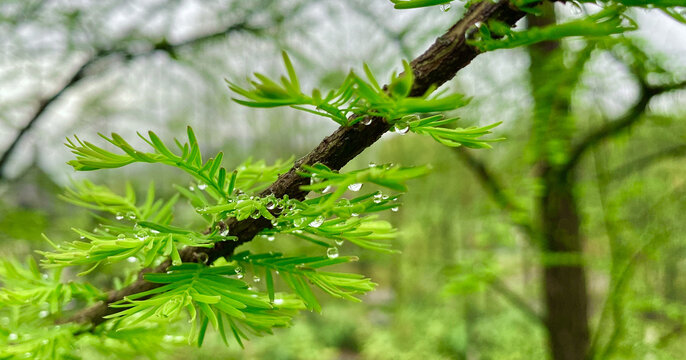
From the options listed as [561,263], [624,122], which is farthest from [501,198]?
[624,122]

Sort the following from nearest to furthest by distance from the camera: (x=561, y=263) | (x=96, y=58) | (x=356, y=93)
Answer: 1. (x=356, y=93)
2. (x=96, y=58)
3. (x=561, y=263)

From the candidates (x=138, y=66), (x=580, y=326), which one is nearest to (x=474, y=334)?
(x=580, y=326)

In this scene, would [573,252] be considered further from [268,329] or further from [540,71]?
[268,329]

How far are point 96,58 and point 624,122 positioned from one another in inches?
46.4

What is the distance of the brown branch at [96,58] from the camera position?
0.81 m

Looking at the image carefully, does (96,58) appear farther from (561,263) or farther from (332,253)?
(561,263)

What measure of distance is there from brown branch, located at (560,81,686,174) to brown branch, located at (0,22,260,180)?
0.87 meters

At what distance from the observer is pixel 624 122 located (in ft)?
3.04

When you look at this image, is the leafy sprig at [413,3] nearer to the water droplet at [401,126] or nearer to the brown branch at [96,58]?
the water droplet at [401,126]

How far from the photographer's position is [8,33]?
908mm

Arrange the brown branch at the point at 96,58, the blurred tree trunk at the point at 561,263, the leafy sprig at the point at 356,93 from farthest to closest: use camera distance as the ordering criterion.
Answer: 1. the blurred tree trunk at the point at 561,263
2. the brown branch at the point at 96,58
3. the leafy sprig at the point at 356,93

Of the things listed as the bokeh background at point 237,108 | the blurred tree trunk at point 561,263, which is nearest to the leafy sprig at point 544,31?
the bokeh background at point 237,108

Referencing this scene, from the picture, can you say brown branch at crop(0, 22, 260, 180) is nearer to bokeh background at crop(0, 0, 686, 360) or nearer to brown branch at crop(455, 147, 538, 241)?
bokeh background at crop(0, 0, 686, 360)

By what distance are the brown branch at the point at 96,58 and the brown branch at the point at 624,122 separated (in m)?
0.87
